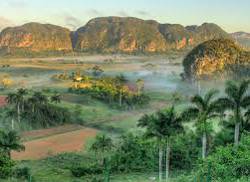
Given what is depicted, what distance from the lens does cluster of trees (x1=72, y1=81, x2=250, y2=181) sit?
36312 millimetres

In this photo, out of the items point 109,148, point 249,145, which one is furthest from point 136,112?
point 249,145

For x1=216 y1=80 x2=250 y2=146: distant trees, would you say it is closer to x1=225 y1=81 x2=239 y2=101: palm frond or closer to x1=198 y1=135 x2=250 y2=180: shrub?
x1=225 y1=81 x2=239 y2=101: palm frond

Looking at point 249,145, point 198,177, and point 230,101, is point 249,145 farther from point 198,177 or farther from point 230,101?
point 230,101

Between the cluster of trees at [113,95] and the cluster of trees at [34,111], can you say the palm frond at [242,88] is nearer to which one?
the cluster of trees at [34,111]

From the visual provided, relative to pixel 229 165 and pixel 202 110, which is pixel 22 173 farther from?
pixel 229 165

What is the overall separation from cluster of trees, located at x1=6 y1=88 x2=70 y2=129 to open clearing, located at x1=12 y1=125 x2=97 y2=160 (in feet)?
12.4

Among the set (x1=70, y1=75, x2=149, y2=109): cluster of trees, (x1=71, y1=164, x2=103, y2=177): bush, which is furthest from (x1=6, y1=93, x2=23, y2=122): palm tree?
(x1=71, y1=164, x2=103, y2=177): bush

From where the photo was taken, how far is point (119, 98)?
13500 centimetres

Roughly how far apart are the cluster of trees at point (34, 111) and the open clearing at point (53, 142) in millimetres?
3765

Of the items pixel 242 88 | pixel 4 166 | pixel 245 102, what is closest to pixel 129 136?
pixel 245 102

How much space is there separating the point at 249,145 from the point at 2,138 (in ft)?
97.4

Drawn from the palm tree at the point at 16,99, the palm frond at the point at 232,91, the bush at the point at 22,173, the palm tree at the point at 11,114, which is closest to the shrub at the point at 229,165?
the palm frond at the point at 232,91

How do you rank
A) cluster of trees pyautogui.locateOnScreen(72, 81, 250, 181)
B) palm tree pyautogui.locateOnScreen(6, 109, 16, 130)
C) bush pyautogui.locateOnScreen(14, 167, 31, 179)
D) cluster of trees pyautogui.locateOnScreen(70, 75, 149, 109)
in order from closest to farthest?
cluster of trees pyautogui.locateOnScreen(72, 81, 250, 181), bush pyautogui.locateOnScreen(14, 167, 31, 179), palm tree pyautogui.locateOnScreen(6, 109, 16, 130), cluster of trees pyautogui.locateOnScreen(70, 75, 149, 109)

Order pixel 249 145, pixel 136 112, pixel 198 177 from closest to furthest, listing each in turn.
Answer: pixel 198 177 → pixel 249 145 → pixel 136 112
